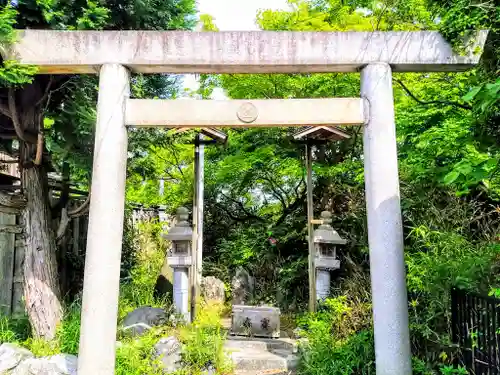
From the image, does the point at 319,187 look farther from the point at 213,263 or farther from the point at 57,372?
the point at 57,372

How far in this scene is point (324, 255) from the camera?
23.9 ft

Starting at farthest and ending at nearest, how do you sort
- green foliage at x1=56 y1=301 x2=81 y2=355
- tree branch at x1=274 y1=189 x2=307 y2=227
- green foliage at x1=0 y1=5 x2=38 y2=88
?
tree branch at x1=274 y1=189 x2=307 y2=227 < green foliage at x1=56 y1=301 x2=81 y2=355 < green foliage at x1=0 y1=5 x2=38 y2=88

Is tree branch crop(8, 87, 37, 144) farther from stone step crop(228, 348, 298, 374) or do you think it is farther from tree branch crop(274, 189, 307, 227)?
tree branch crop(274, 189, 307, 227)

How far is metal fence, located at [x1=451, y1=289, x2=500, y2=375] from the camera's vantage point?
3305mm

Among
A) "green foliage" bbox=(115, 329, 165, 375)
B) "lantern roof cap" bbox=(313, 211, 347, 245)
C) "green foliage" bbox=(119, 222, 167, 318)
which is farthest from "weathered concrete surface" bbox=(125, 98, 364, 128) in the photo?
"green foliage" bbox=(119, 222, 167, 318)

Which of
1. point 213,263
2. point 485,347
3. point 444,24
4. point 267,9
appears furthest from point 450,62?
point 213,263

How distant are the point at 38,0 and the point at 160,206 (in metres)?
7.11

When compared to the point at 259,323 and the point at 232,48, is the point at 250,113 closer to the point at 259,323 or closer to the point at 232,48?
the point at 232,48

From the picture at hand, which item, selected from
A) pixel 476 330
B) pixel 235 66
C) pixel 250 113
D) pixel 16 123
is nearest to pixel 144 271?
pixel 16 123

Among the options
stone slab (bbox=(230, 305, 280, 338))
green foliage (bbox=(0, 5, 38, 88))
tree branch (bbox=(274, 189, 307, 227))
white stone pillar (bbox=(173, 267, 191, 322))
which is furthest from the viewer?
tree branch (bbox=(274, 189, 307, 227))

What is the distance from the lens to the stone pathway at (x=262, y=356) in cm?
547

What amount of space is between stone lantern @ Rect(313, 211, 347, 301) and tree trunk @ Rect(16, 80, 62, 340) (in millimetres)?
4275

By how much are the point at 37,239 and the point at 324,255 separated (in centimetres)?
473

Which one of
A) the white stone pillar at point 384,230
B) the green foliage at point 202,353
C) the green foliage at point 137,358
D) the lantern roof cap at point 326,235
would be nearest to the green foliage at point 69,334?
the green foliage at point 137,358
